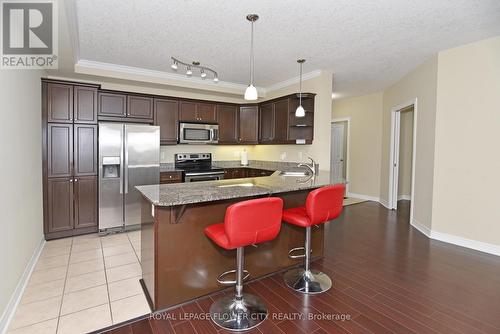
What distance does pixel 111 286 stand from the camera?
246 centimetres

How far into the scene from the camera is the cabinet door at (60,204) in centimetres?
362

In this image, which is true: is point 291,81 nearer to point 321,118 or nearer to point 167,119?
point 321,118

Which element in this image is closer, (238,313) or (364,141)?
(238,313)

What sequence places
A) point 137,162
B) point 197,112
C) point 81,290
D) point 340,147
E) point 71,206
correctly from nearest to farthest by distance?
1. point 81,290
2. point 71,206
3. point 137,162
4. point 197,112
5. point 340,147

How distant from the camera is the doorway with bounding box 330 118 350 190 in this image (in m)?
7.06

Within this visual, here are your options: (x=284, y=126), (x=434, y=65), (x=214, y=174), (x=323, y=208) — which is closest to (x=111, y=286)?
(x=323, y=208)

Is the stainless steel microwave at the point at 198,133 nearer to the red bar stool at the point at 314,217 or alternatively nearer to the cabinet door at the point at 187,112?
the cabinet door at the point at 187,112

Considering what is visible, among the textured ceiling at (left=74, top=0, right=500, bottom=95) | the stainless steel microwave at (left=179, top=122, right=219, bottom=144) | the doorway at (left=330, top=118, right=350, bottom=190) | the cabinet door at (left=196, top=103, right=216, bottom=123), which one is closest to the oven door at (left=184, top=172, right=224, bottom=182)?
the stainless steel microwave at (left=179, top=122, right=219, bottom=144)

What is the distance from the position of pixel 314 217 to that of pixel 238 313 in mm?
1009

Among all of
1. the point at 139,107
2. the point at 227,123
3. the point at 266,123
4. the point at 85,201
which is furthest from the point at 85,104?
the point at 266,123

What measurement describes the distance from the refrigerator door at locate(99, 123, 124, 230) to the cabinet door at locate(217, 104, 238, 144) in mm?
2037

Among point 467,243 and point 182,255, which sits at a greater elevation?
point 182,255

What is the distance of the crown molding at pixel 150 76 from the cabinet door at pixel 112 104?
35 centimetres

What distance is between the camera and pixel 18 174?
A: 94.2 inches
